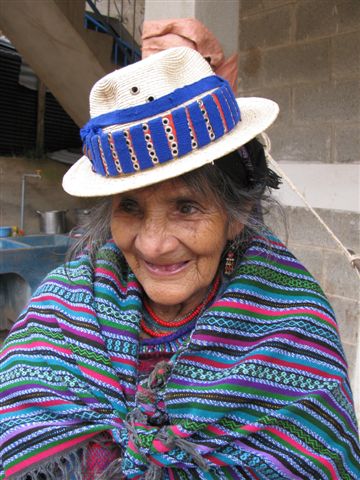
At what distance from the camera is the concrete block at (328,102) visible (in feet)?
9.57

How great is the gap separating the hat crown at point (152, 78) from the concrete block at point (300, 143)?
2.19m

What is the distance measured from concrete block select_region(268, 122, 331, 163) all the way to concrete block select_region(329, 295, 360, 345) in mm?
904

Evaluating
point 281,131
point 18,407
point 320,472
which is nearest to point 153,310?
point 18,407

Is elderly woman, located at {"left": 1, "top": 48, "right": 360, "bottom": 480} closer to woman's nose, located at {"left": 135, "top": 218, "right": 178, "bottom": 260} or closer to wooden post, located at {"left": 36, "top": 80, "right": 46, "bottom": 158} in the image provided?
woman's nose, located at {"left": 135, "top": 218, "right": 178, "bottom": 260}

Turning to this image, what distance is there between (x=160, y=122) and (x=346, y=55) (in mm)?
2337

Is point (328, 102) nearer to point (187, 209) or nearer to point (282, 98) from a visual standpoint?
point (282, 98)

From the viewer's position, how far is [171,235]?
1.13 m

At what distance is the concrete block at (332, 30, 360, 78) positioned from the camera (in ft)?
9.38

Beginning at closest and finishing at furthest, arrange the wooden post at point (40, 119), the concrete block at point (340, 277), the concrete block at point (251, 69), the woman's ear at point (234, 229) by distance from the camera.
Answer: the woman's ear at point (234, 229) < the concrete block at point (340, 277) < the concrete block at point (251, 69) < the wooden post at point (40, 119)

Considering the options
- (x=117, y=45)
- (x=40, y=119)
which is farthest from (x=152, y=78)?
(x=40, y=119)

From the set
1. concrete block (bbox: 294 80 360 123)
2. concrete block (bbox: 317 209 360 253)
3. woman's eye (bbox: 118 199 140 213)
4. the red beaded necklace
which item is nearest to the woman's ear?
the red beaded necklace

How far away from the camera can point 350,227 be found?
296 cm

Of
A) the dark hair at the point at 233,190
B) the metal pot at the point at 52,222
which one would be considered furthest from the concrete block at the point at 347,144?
the metal pot at the point at 52,222

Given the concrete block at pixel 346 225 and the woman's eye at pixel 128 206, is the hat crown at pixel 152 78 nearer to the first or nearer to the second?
the woman's eye at pixel 128 206
